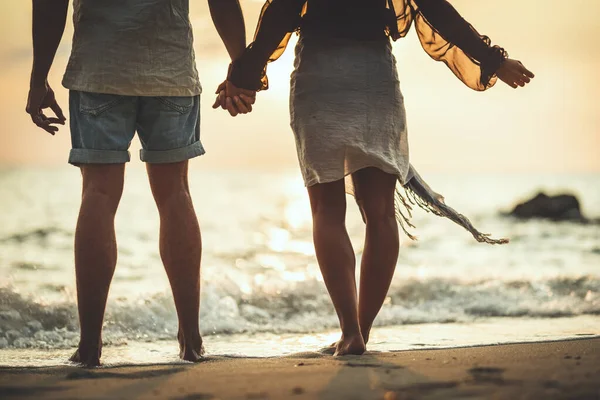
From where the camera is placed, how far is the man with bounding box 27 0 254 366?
2914mm

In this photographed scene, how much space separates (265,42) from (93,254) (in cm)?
104

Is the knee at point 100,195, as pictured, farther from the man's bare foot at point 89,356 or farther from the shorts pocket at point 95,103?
the man's bare foot at point 89,356

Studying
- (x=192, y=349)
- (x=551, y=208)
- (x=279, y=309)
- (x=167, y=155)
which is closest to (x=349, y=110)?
(x=167, y=155)

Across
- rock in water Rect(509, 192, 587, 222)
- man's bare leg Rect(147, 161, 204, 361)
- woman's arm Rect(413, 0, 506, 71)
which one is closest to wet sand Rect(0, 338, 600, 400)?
man's bare leg Rect(147, 161, 204, 361)

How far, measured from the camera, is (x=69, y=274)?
23.4ft

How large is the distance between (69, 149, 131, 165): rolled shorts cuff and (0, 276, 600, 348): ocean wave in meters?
1.50

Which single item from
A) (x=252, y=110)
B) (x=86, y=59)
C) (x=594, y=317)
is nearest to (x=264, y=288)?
(x=594, y=317)

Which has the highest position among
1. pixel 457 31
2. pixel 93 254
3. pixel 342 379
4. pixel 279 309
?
pixel 457 31

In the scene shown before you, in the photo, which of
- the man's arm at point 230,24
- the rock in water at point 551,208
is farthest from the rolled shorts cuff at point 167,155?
the rock in water at point 551,208

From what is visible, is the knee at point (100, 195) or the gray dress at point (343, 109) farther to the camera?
the gray dress at point (343, 109)

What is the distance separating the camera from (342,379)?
7.70ft

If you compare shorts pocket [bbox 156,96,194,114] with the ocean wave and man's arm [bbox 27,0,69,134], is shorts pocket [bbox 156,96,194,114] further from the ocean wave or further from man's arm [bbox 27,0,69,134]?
the ocean wave

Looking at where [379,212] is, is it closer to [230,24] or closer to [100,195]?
[230,24]

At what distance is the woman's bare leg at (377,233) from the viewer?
125 inches
